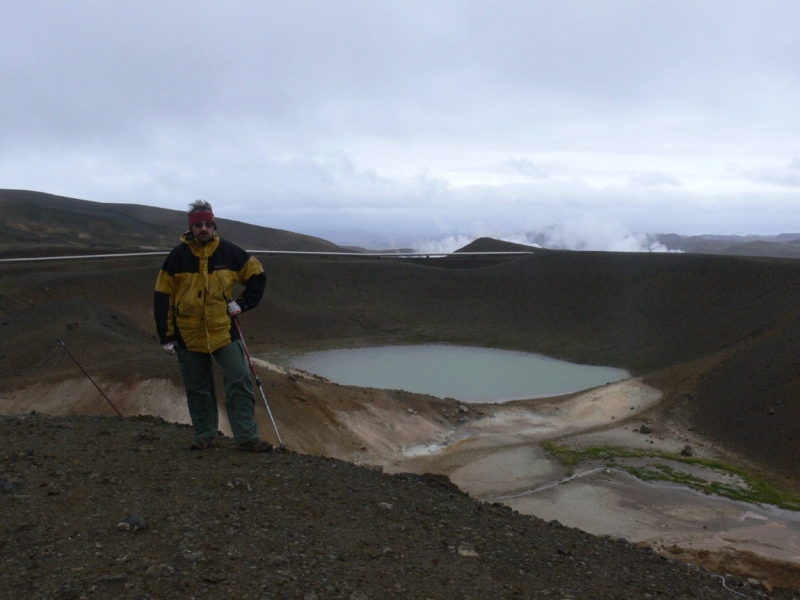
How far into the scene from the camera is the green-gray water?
832 inches

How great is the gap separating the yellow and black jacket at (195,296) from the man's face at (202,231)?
0.05 metres

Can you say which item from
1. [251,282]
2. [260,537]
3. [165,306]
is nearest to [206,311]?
[165,306]

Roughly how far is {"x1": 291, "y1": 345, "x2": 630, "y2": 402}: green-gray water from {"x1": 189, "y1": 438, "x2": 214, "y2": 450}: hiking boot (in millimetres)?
14331

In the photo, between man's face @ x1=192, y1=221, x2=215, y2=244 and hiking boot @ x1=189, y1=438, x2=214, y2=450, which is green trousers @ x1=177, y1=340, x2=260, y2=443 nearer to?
hiking boot @ x1=189, y1=438, x2=214, y2=450

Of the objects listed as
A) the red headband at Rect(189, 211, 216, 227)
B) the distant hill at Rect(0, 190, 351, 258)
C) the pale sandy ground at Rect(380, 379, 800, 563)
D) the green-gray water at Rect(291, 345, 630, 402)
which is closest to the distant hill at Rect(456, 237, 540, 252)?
Answer: the distant hill at Rect(0, 190, 351, 258)

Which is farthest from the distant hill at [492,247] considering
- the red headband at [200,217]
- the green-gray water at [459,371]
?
the red headband at [200,217]

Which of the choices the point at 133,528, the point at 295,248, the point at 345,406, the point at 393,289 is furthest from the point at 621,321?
the point at 295,248

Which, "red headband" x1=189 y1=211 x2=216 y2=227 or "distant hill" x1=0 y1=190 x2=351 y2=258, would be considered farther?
"distant hill" x1=0 y1=190 x2=351 y2=258

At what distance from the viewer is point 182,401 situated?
1172cm

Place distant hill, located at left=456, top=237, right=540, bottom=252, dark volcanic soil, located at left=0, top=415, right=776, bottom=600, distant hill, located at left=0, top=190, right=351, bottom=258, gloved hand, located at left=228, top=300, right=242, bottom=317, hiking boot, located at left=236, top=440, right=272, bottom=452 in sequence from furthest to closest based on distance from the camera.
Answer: distant hill, located at left=456, top=237, right=540, bottom=252
distant hill, located at left=0, top=190, right=351, bottom=258
hiking boot, located at left=236, top=440, right=272, bottom=452
gloved hand, located at left=228, top=300, right=242, bottom=317
dark volcanic soil, located at left=0, top=415, right=776, bottom=600

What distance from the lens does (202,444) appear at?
5.84 metres

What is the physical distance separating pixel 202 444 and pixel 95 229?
65.1 m

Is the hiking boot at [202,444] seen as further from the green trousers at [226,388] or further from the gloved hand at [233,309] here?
the gloved hand at [233,309]

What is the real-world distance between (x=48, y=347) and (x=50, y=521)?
11.6 m
